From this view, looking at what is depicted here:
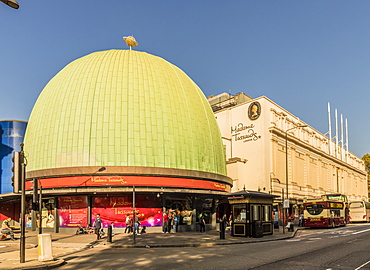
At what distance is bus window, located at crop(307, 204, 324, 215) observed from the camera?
45.4 m

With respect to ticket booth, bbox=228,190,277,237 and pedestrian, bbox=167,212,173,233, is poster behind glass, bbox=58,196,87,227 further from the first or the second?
ticket booth, bbox=228,190,277,237

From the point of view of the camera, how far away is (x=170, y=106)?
4088 cm

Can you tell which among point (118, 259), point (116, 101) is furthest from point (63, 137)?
point (118, 259)

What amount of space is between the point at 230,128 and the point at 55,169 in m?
38.0

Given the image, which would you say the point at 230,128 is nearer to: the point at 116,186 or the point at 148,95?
the point at 148,95

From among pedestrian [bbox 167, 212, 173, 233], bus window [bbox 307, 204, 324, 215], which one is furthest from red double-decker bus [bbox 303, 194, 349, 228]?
pedestrian [bbox 167, 212, 173, 233]

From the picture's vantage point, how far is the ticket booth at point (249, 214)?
3055 centimetres

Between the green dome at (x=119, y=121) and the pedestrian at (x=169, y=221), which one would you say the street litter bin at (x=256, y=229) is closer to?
the pedestrian at (x=169, y=221)

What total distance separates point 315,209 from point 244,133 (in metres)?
21.9

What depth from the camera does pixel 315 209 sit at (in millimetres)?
46062

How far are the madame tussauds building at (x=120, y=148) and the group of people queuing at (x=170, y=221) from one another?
0.51 m

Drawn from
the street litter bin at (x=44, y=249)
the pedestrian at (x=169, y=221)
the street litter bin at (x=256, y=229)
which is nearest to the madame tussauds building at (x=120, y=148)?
the pedestrian at (x=169, y=221)

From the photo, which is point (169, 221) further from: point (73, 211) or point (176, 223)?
point (73, 211)

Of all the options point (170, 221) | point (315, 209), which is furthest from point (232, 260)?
point (315, 209)
